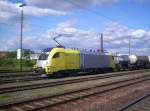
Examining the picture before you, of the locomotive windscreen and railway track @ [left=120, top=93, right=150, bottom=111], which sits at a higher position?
the locomotive windscreen

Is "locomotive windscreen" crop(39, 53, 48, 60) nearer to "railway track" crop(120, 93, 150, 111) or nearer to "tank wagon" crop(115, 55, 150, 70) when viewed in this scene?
"railway track" crop(120, 93, 150, 111)

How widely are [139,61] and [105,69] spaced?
16.4 m

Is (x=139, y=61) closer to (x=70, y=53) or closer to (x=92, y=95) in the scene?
(x=70, y=53)

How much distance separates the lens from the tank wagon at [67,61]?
29688 millimetres

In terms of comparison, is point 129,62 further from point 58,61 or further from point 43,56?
point 43,56

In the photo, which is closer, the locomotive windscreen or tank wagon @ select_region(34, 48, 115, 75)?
tank wagon @ select_region(34, 48, 115, 75)

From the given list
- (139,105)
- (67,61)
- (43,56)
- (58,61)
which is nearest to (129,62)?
(67,61)

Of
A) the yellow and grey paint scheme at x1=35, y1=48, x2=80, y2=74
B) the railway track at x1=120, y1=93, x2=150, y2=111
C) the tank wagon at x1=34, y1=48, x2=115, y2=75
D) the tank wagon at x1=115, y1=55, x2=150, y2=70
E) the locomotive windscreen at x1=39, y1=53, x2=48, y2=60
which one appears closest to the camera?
the railway track at x1=120, y1=93, x2=150, y2=111

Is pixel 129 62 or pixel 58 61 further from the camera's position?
pixel 129 62

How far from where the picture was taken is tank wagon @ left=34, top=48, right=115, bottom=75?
29688 mm

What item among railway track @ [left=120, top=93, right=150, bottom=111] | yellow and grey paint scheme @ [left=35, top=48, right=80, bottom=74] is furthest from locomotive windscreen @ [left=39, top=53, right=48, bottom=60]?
railway track @ [left=120, top=93, right=150, bottom=111]

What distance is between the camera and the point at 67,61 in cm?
3189

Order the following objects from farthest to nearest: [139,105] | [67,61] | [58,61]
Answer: [67,61], [58,61], [139,105]

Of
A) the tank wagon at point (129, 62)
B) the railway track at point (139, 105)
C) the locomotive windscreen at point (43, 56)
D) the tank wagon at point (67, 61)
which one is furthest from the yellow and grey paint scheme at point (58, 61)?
the tank wagon at point (129, 62)
